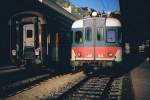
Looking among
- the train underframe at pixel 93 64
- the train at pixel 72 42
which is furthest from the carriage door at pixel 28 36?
the train underframe at pixel 93 64

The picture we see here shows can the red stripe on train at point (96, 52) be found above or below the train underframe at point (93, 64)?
above

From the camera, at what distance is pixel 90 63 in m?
17.5

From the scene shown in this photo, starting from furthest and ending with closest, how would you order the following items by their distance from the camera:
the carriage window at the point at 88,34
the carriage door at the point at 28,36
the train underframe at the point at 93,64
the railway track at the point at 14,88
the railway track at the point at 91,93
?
the carriage door at the point at 28,36 → the carriage window at the point at 88,34 → the train underframe at the point at 93,64 → the railway track at the point at 14,88 → the railway track at the point at 91,93

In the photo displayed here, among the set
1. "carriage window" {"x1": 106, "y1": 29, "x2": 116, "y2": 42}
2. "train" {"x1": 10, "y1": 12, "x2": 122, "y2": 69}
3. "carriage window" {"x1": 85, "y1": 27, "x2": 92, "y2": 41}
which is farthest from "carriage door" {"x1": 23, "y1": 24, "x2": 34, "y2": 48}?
"carriage window" {"x1": 106, "y1": 29, "x2": 116, "y2": 42}

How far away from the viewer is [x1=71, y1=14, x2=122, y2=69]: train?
17266mm

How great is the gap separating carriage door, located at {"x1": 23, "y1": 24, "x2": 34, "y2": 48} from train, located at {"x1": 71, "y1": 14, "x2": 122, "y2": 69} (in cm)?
298

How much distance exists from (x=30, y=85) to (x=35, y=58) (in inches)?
175

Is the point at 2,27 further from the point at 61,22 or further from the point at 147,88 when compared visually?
the point at 147,88

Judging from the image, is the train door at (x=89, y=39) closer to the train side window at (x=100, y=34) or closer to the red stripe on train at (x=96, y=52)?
the red stripe on train at (x=96, y=52)

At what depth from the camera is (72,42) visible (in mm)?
18562

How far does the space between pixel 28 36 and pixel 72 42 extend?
3.08m

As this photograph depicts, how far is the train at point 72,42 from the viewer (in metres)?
17.4

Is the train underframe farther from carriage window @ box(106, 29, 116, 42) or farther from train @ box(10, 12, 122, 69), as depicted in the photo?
carriage window @ box(106, 29, 116, 42)

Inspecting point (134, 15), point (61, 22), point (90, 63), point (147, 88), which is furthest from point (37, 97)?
point (134, 15)
